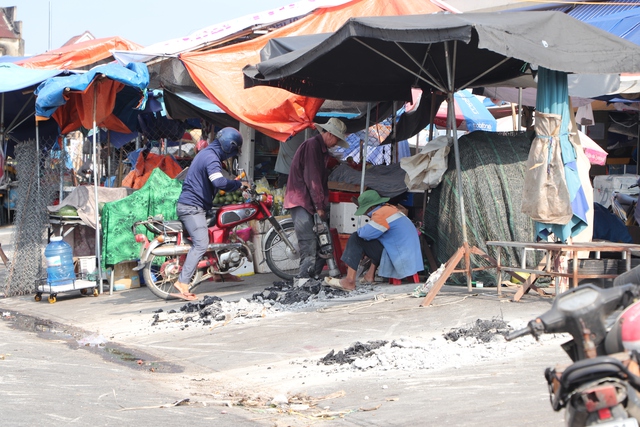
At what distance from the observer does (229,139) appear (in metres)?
10.1

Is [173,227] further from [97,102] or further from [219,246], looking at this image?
[97,102]

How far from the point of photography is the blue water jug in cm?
1059

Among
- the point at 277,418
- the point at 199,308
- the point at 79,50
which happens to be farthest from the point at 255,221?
the point at 277,418

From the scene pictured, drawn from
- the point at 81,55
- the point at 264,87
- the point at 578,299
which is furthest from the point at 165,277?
the point at 578,299

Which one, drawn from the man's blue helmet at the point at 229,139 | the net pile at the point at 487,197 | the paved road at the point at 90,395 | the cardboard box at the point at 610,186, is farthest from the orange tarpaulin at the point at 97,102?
the cardboard box at the point at 610,186

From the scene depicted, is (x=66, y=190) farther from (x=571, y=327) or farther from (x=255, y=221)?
(x=571, y=327)

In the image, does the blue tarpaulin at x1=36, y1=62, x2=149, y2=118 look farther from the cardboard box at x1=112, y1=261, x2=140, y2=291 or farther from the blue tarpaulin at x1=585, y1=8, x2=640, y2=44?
the blue tarpaulin at x1=585, y1=8, x2=640, y2=44

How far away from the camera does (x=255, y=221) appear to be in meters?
11.6

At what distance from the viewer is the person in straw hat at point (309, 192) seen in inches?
406

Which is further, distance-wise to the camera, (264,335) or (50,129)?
(50,129)

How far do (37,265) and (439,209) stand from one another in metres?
5.61

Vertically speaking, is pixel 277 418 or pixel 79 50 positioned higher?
pixel 79 50

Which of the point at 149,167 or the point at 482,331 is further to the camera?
the point at 149,167

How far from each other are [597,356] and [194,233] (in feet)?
24.4
